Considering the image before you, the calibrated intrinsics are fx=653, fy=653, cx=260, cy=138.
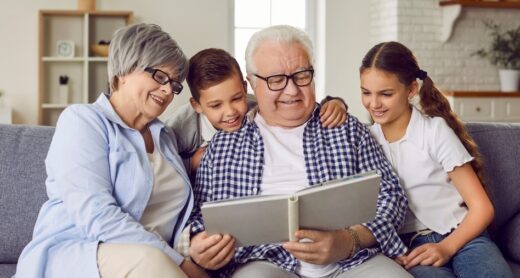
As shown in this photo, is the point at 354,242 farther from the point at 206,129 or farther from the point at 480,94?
the point at 480,94

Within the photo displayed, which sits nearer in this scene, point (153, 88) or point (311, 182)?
point (153, 88)

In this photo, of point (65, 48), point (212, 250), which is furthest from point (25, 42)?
point (212, 250)

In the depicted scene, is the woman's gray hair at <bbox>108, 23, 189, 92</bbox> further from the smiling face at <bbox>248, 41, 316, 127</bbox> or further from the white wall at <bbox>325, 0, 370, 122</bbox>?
the white wall at <bbox>325, 0, 370, 122</bbox>

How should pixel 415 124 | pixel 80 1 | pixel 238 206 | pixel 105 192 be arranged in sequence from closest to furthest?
pixel 238 206 → pixel 105 192 → pixel 415 124 → pixel 80 1

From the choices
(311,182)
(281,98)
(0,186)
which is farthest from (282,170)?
(0,186)

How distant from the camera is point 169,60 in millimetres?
1763

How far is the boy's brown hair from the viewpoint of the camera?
1.96 m

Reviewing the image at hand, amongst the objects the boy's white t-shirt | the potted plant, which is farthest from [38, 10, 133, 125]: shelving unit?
the boy's white t-shirt

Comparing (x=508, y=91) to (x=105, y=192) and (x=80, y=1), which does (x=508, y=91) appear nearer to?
(x=80, y=1)

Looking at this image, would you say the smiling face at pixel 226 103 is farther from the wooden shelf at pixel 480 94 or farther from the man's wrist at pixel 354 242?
the wooden shelf at pixel 480 94

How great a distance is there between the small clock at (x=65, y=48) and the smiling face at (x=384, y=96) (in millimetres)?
4094

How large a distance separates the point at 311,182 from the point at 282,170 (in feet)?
0.31

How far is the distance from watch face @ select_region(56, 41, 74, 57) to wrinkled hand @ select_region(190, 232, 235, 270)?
4237 millimetres

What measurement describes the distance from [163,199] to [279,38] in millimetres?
585
